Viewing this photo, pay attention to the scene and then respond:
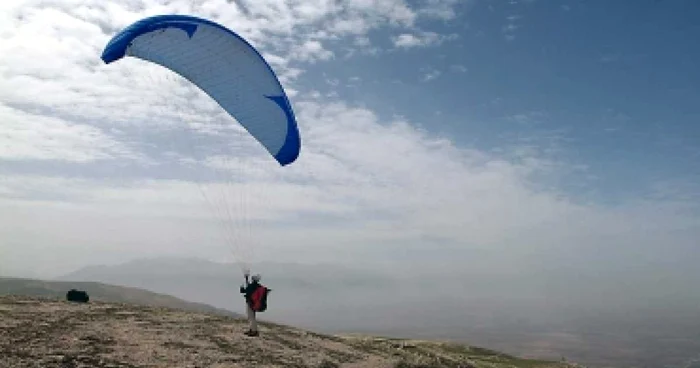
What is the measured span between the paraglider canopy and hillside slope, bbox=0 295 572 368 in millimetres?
8316

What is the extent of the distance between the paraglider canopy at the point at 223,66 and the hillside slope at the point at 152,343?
327 inches

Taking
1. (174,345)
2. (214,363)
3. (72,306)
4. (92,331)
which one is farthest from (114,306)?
(214,363)

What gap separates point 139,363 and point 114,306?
12567mm

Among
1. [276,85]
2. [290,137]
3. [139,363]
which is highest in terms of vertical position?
[276,85]

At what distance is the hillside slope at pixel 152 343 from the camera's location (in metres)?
17.3

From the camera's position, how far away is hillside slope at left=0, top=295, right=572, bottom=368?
17.3 metres

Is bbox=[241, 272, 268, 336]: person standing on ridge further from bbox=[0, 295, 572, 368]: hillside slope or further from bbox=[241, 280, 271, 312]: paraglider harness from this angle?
bbox=[0, 295, 572, 368]: hillside slope

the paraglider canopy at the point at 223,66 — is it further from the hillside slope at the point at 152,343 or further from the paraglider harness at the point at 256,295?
the hillside slope at the point at 152,343

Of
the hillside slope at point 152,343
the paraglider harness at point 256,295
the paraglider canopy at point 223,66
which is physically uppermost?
the paraglider canopy at point 223,66

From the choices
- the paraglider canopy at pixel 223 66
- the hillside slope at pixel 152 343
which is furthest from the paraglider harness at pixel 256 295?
the paraglider canopy at pixel 223 66

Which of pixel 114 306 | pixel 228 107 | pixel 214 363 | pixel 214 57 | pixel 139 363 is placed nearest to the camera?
pixel 139 363

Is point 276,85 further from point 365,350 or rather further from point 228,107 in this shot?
point 365,350

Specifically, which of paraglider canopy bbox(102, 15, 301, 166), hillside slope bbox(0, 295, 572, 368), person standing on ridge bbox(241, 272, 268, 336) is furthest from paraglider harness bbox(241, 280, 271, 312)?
paraglider canopy bbox(102, 15, 301, 166)

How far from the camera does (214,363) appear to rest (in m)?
18.6
